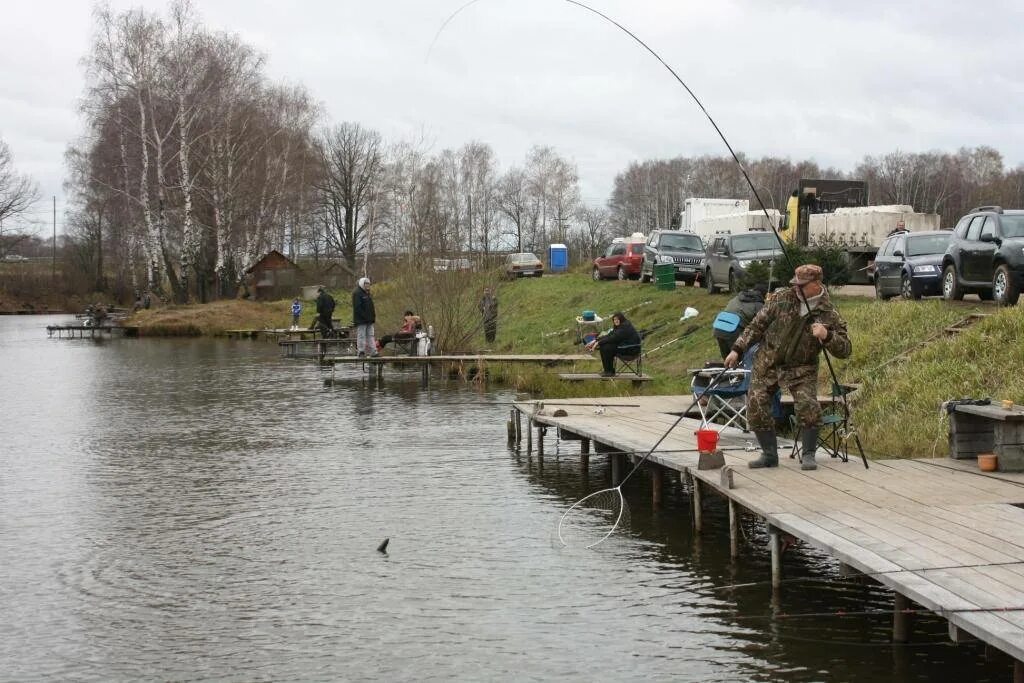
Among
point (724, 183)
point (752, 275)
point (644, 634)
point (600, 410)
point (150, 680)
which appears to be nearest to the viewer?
point (150, 680)

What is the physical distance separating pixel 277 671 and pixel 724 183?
115m

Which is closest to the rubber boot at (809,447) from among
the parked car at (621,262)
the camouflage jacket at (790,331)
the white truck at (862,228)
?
the camouflage jacket at (790,331)

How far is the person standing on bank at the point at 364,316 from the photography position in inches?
1078

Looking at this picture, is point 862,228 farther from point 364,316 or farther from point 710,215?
point 710,215

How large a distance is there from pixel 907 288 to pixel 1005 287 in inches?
153

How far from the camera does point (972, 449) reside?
11.3 metres

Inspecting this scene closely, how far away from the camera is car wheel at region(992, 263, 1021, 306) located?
728 inches

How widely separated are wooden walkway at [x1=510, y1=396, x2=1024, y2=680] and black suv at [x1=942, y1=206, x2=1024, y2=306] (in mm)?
7391

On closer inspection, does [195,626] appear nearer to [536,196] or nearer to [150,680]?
[150,680]

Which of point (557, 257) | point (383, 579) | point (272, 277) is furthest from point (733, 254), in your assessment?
point (272, 277)

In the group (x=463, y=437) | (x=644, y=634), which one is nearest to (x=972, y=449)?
(x=644, y=634)

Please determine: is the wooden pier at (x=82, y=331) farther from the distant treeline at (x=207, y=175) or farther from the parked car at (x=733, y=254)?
the parked car at (x=733, y=254)

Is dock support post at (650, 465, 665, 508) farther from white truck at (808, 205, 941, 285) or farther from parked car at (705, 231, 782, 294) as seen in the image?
white truck at (808, 205, 941, 285)

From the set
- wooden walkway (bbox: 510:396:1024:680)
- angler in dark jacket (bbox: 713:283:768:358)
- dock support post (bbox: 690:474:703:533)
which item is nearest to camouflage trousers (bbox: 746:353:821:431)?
wooden walkway (bbox: 510:396:1024:680)
